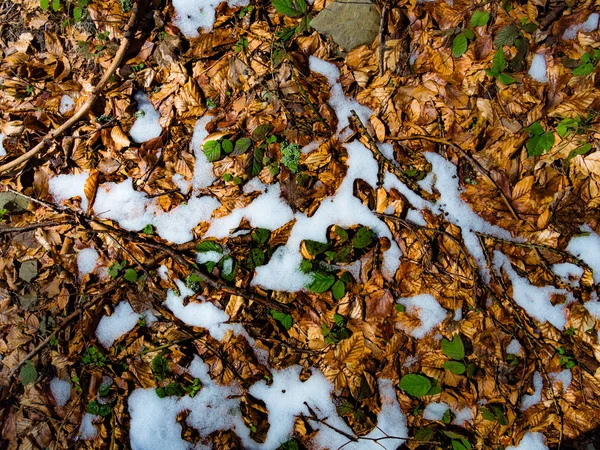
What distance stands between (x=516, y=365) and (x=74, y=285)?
3107 millimetres

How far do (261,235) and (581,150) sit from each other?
218 cm

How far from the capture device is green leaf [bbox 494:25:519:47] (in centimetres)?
253

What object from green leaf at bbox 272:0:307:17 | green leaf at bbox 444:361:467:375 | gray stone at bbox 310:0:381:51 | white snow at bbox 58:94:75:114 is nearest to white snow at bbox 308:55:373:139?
gray stone at bbox 310:0:381:51

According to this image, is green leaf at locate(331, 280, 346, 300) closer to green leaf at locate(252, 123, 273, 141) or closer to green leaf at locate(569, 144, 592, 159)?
green leaf at locate(252, 123, 273, 141)

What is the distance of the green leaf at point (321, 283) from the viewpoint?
2.50 meters

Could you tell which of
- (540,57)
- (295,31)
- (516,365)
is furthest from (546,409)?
(295,31)

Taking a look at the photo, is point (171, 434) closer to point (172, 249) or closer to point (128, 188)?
point (172, 249)

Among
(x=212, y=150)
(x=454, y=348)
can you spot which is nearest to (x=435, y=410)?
(x=454, y=348)

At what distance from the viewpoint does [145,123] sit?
112 inches

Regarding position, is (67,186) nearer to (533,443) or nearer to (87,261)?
(87,261)

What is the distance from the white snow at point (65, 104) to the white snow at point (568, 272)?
3.70 metres

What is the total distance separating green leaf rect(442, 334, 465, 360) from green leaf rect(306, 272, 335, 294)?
2.73ft

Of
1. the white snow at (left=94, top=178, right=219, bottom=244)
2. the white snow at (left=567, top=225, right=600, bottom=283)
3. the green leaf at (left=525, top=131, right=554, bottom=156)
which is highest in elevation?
the green leaf at (left=525, top=131, right=554, bottom=156)

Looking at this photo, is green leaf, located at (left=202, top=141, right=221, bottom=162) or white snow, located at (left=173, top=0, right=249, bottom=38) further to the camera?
white snow, located at (left=173, top=0, right=249, bottom=38)
